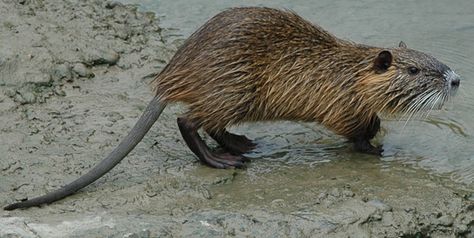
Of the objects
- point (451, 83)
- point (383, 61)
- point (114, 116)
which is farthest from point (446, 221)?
point (114, 116)

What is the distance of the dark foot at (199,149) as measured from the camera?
199 inches

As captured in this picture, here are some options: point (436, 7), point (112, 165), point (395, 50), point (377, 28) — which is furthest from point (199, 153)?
point (436, 7)

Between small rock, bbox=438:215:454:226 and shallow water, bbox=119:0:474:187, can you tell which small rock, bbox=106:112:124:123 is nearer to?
shallow water, bbox=119:0:474:187

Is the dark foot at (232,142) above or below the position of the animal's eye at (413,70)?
below

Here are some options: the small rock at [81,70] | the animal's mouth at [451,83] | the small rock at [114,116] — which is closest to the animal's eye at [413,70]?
the animal's mouth at [451,83]

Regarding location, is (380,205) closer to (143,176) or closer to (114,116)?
(143,176)

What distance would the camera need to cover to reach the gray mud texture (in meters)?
4.40

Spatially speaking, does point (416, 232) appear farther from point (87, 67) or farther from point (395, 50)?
point (87, 67)

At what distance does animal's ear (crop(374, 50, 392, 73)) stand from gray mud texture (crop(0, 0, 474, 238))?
1.46 feet

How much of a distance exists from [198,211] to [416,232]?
92 cm

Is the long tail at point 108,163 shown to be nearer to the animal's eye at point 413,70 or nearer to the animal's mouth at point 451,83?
the animal's eye at point 413,70

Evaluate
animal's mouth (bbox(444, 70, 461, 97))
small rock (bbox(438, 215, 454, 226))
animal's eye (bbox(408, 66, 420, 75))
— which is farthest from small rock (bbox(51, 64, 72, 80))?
small rock (bbox(438, 215, 454, 226))

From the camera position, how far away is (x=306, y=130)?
5.59 m

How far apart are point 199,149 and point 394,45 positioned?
6.03 feet
